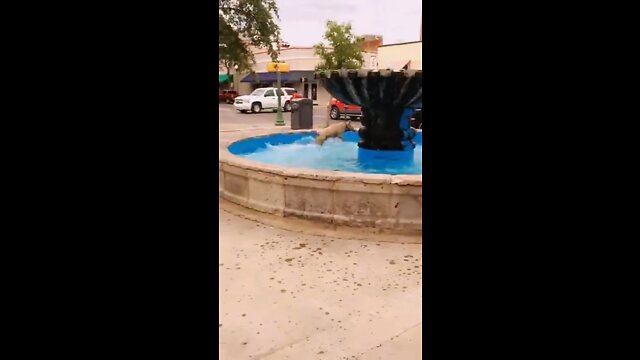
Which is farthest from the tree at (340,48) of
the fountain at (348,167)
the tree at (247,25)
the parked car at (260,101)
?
the fountain at (348,167)

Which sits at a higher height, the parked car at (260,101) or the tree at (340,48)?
the tree at (340,48)

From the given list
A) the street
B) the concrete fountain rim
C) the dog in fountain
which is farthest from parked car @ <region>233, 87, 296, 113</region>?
the concrete fountain rim

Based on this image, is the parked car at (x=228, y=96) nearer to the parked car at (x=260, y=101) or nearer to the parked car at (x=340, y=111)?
the parked car at (x=260, y=101)

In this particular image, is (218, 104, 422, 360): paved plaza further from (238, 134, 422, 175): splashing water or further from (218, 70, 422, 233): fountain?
(238, 134, 422, 175): splashing water

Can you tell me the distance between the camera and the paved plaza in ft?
10.2

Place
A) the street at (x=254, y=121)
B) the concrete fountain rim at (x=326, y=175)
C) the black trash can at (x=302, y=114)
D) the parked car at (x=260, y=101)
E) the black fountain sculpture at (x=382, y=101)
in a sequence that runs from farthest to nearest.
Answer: the parked car at (x=260, y=101) < the street at (x=254, y=121) < the black trash can at (x=302, y=114) < the black fountain sculpture at (x=382, y=101) < the concrete fountain rim at (x=326, y=175)

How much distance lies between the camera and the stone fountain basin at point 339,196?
5496mm

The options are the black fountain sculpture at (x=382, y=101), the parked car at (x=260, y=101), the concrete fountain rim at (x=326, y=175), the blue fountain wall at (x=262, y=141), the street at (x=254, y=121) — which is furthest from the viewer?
the parked car at (x=260, y=101)

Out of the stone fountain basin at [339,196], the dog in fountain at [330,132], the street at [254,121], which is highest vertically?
the street at [254,121]

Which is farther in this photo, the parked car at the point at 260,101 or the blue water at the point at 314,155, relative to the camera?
the parked car at the point at 260,101

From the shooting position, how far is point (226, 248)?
504 centimetres
